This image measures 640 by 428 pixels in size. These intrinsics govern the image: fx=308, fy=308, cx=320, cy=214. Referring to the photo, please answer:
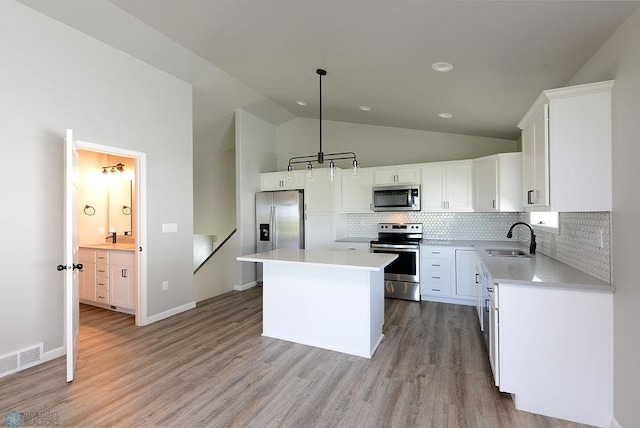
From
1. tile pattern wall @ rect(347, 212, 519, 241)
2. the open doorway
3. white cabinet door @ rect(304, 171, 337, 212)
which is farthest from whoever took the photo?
white cabinet door @ rect(304, 171, 337, 212)

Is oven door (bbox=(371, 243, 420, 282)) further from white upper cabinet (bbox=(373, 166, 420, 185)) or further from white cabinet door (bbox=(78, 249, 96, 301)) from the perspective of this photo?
white cabinet door (bbox=(78, 249, 96, 301))

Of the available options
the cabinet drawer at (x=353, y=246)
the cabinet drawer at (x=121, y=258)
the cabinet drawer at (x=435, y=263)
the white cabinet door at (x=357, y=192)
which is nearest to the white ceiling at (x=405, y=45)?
the white cabinet door at (x=357, y=192)

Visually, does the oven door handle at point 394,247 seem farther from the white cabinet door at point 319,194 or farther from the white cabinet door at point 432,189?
the white cabinet door at point 319,194

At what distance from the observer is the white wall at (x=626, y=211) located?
161 centimetres

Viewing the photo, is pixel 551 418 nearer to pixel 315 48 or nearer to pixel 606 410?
pixel 606 410

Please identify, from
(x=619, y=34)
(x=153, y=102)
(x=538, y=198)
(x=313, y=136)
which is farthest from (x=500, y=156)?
(x=153, y=102)

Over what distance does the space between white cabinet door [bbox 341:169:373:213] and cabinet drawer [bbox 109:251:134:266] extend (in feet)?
10.6

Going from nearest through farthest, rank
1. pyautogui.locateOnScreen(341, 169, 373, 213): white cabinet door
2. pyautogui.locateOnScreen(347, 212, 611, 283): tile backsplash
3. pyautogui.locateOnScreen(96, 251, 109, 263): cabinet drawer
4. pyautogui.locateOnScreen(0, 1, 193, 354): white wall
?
pyautogui.locateOnScreen(347, 212, 611, 283): tile backsplash, pyautogui.locateOnScreen(0, 1, 193, 354): white wall, pyautogui.locateOnScreen(96, 251, 109, 263): cabinet drawer, pyautogui.locateOnScreen(341, 169, 373, 213): white cabinet door

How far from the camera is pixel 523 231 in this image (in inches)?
172

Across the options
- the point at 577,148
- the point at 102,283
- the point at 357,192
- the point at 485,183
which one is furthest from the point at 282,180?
the point at 577,148

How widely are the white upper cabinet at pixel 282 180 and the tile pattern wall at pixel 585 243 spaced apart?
144 inches

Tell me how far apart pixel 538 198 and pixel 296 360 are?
7.74ft

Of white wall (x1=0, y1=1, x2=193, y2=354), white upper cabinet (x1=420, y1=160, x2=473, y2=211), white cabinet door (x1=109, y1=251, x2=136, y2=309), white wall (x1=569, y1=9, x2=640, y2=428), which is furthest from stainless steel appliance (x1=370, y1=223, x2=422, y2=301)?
white cabinet door (x1=109, y1=251, x2=136, y2=309)

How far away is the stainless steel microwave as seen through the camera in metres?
4.74
